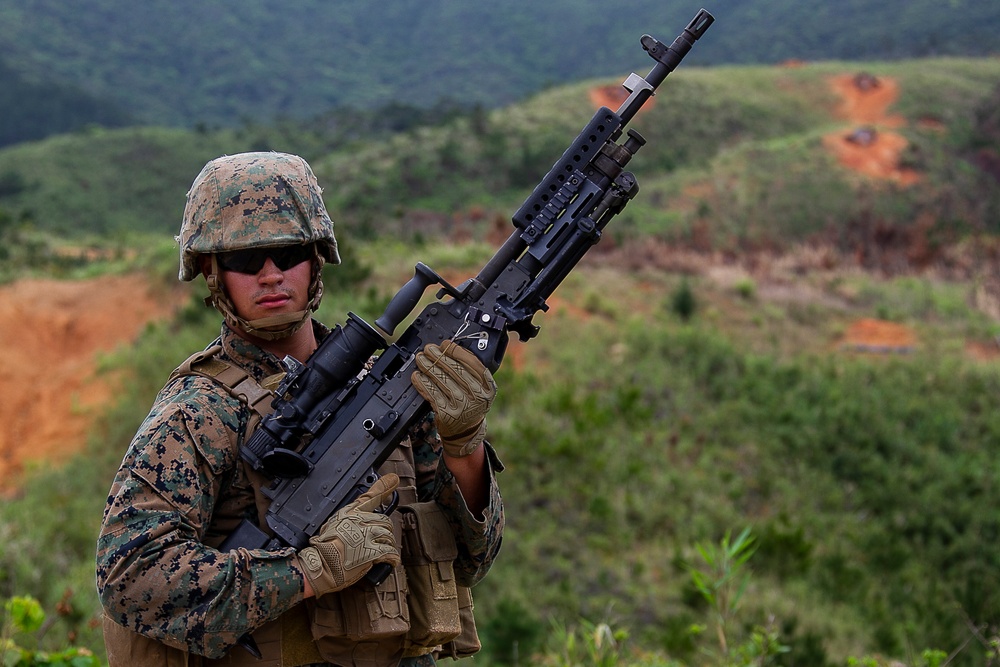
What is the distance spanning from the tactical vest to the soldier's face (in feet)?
0.46

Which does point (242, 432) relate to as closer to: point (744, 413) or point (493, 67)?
point (744, 413)

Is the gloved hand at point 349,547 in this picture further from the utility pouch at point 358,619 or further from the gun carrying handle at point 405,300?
the gun carrying handle at point 405,300

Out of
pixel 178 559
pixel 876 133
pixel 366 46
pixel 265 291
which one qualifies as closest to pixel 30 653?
pixel 178 559

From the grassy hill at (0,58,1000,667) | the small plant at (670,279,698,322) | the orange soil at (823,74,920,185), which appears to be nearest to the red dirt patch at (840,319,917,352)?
the grassy hill at (0,58,1000,667)

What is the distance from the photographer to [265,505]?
217 centimetres

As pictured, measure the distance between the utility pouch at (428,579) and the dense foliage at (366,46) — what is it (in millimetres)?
51565

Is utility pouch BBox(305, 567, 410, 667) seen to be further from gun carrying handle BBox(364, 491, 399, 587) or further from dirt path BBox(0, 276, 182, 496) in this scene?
dirt path BBox(0, 276, 182, 496)

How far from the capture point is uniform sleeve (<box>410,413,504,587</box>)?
241 centimetres

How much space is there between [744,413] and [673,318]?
91.7 inches

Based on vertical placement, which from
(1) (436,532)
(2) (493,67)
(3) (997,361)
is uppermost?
(1) (436,532)

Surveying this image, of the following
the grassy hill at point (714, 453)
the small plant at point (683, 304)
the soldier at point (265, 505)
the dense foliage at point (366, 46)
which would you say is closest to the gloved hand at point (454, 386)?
the soldier at point (265, 505)

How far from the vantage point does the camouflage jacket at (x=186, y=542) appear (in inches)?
74.5

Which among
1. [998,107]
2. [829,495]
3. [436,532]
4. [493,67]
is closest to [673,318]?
[829,495]

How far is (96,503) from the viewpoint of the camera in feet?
27.0
